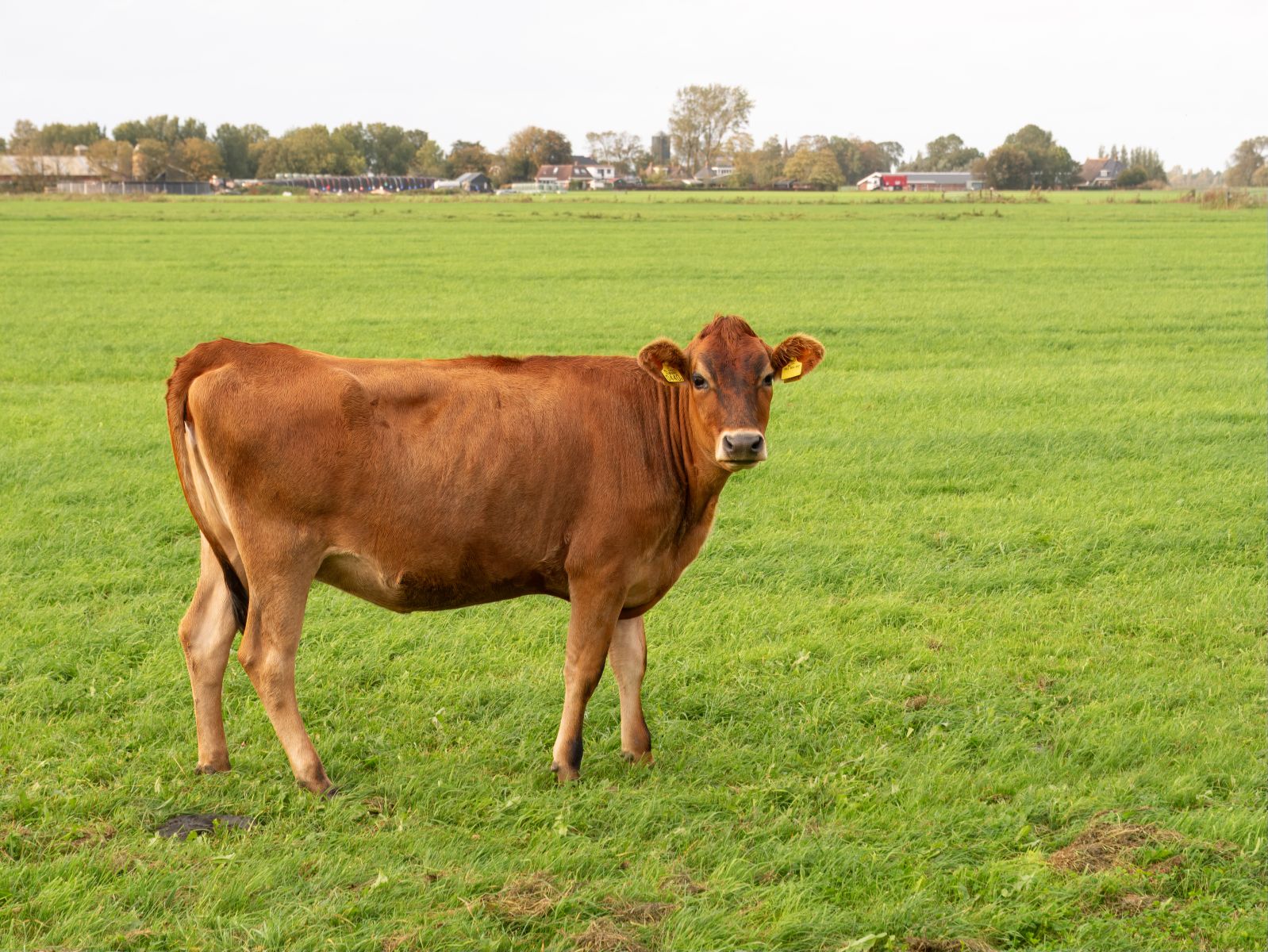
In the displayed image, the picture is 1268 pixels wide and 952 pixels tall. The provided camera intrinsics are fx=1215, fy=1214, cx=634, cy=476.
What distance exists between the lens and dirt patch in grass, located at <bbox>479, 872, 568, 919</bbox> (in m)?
4.56

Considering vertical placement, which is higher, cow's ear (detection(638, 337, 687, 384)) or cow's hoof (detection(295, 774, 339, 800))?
cow's ear (detection(638, 337, 687, 384))

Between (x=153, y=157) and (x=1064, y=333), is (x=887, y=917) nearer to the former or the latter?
(x=1064, y=333)

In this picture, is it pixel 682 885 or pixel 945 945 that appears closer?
pixel 945 945

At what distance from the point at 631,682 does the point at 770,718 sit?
0.84m

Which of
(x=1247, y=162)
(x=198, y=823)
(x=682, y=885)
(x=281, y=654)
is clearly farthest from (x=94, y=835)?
(x=1247, y=162)

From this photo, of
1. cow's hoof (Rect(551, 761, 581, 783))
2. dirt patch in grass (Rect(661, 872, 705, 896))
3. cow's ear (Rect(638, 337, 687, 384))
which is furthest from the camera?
cow's hoof (Rect(551, 761, 581, 783))

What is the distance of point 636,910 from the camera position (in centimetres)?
460

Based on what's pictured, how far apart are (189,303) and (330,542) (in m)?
21.2

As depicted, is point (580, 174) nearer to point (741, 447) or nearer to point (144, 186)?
point (144, 186)

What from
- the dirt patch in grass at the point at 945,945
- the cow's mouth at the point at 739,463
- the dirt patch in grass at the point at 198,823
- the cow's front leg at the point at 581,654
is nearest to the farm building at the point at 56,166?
the dirt patch in grass at the point at 198,823

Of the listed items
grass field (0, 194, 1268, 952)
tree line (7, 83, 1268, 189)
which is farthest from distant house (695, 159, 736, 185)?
grass field (0, 194, 1268, 952)

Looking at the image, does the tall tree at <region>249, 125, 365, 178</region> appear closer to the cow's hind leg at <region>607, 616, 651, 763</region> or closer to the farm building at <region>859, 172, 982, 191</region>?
the farm building at <region>859, 172, 982, 191</region>

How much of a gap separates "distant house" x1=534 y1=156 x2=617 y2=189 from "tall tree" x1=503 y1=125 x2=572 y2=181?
1.63 metres

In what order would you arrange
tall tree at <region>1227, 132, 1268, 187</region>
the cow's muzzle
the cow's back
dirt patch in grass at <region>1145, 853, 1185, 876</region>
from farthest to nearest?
1. tall tree at <region>1227, 132, 1268, 187</region>
2. the cow's back
3. the cow's muzzle
4. dirt patch in grass at <region>1145, 853, 1185, 876</region>
